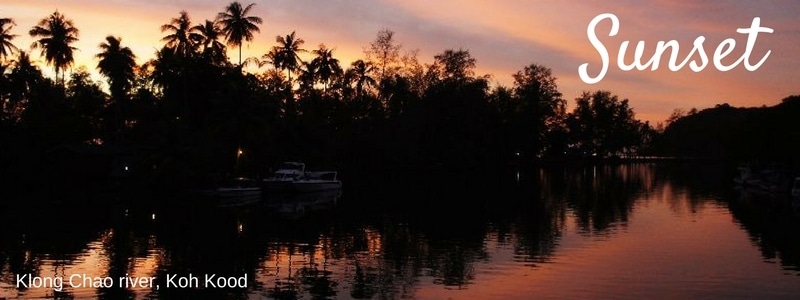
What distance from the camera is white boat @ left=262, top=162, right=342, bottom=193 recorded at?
68875 millimetres

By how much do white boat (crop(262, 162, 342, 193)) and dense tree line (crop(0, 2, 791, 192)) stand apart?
3.62 m

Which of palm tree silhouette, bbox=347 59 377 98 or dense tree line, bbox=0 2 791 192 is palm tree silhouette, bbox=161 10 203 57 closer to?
dense tree line, bbox=0 2 791 192

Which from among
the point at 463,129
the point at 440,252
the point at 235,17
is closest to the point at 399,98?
the point at 463,129

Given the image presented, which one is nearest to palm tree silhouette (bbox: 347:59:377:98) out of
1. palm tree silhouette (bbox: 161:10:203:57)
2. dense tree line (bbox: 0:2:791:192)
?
dense tree line (bbox: 0:2:791:192)

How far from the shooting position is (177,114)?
76.6 metres

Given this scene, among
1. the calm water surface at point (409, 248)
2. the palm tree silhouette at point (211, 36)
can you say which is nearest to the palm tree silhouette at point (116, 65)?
the palm tree silhouette at point (211, 36)

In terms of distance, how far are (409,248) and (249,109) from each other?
36667 mm

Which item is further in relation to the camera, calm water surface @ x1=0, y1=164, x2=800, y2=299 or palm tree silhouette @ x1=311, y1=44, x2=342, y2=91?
palm tree silhouette @ x1=311, y1=44, x2=342, y2=91

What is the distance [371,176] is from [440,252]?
69.0 m

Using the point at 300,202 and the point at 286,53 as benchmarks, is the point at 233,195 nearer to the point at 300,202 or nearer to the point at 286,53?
the point at 300,202

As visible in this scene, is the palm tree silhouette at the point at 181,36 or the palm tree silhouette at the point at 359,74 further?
the palm tree silhouette at the point at 359,74

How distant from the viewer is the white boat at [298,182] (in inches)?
2712

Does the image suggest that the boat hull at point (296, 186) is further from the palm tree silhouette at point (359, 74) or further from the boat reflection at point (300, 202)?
the palm tree silhouette at point (359, 74)

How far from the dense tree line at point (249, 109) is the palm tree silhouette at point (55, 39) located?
0.11m
